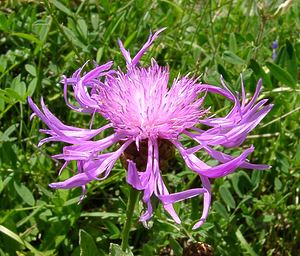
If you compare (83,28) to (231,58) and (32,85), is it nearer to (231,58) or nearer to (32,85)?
(32,85)

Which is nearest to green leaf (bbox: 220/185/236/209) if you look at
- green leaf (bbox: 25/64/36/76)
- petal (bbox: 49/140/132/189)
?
petal (bbox: 49/140/132/189)

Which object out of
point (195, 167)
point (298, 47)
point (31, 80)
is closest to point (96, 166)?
point (195, 167)

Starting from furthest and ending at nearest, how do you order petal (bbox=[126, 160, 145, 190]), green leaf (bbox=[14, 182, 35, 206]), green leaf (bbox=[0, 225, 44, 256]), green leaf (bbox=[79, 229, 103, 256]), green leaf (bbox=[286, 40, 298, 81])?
green leaf (bbox=[286, 40, 298, 81])
green leaf (bbox=[14, 182, 35, 206])
green leaf (bbox=[0, 225, 44, 256])
green leaf (bbox=[79, 229, 103, 256])
petal (bbox=[126, 160, 145, 190])

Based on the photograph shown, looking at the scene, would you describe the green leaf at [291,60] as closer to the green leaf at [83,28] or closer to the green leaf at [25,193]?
the green leaf at [83,28]

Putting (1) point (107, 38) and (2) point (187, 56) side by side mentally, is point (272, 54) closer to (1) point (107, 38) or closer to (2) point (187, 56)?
(2) point (187, 56)

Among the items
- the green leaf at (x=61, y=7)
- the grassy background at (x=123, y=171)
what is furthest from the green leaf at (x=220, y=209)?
the green leaf at (x=61, y=7)

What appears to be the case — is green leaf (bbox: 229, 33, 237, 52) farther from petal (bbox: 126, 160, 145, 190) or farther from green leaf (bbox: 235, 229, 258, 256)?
petal (bbox: 126, 160, 145, 190)
